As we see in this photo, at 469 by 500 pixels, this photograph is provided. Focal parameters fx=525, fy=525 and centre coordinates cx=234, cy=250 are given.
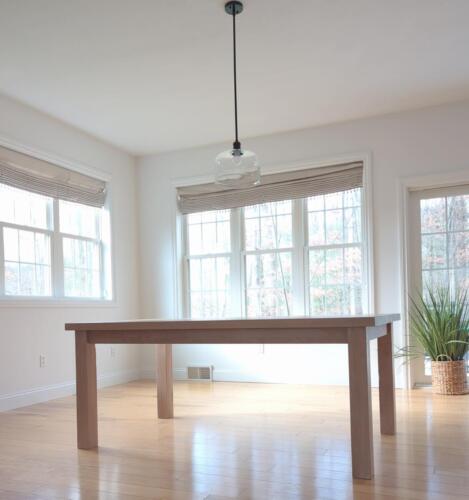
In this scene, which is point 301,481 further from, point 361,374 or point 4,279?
point 4,279

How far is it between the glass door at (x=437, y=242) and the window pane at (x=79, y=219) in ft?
10.8

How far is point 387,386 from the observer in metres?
3.26

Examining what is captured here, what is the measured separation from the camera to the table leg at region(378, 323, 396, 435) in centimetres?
322

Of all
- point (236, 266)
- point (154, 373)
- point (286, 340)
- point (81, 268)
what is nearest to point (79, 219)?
point (81, 268)

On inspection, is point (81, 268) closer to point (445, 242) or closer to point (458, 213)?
point (445, 242)

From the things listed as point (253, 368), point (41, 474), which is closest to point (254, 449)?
point (41, 474)

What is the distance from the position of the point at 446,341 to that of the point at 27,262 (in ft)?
12.4

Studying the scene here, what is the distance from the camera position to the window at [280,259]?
17.5 feet

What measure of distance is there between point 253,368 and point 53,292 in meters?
2.20

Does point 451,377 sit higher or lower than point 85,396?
lower

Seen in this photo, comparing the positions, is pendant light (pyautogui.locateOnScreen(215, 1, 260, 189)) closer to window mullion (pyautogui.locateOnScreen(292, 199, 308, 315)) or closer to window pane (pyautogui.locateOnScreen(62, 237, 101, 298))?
window mullion (pyautogui.locateOnScreen(292, 199, 308, 315))

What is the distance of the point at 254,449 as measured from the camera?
296 cm

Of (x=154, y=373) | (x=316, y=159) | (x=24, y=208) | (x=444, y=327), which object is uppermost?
(x=316, y=159)

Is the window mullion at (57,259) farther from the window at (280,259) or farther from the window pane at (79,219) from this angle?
the window at (280,259)
